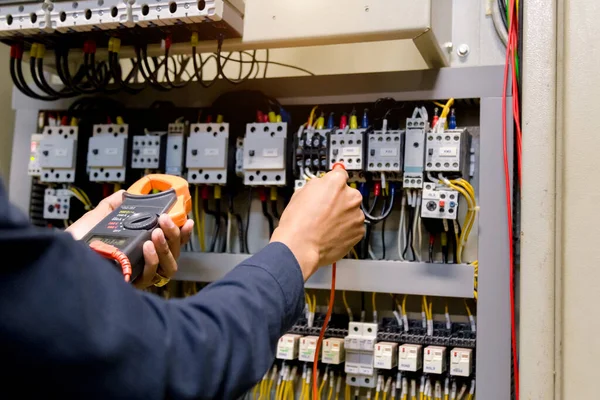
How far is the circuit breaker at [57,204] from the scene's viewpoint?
1586 millimetres

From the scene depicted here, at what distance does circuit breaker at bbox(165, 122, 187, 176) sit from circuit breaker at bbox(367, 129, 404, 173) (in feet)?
1.61

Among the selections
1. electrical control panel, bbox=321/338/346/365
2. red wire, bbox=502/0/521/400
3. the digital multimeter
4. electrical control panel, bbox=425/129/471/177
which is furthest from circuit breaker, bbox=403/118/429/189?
the digital multimeter

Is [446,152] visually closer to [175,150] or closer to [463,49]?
[463,49]

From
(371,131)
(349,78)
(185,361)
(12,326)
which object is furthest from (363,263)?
(12,326)

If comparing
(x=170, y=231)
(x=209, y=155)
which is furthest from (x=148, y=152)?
(x=170, y=231)

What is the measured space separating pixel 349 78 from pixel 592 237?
0.70 metres

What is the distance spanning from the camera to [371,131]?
139 cm

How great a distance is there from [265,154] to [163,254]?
0.48 metres

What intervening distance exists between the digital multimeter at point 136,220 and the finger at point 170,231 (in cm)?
1

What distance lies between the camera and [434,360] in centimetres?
131

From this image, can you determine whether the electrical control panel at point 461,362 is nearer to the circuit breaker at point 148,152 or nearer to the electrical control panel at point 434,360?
the electrical control panel at point 434,360

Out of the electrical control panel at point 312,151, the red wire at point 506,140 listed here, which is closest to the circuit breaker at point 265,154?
the electrical control panel at point 312,151

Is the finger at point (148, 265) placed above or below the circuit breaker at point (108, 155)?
below

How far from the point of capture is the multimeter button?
96cm
